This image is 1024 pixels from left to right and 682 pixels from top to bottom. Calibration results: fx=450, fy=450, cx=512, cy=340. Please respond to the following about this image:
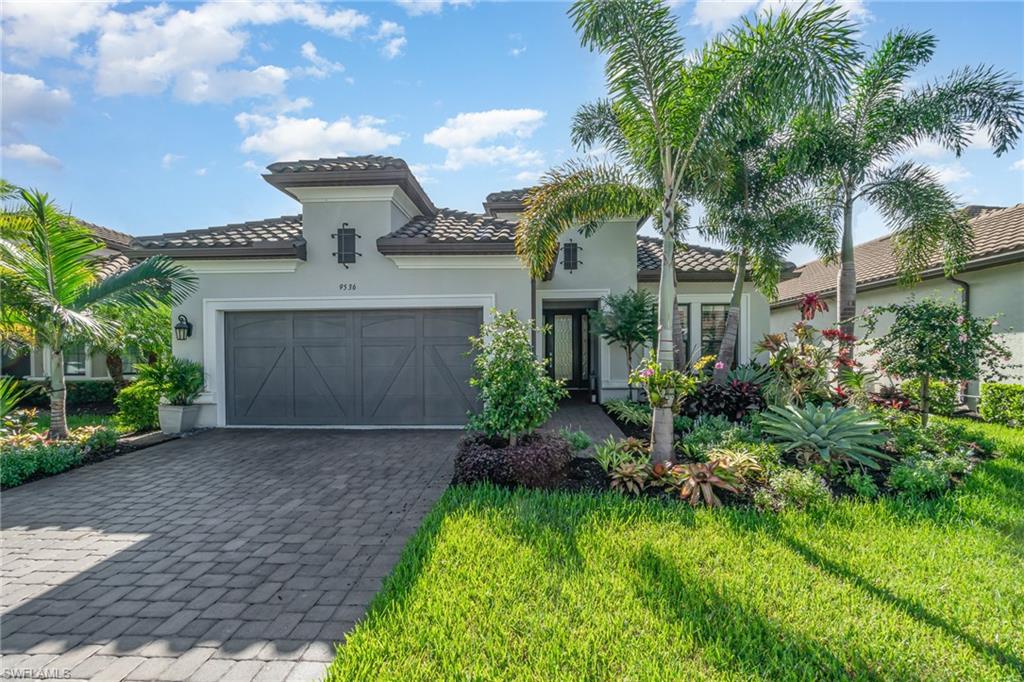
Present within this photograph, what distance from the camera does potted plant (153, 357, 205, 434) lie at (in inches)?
364

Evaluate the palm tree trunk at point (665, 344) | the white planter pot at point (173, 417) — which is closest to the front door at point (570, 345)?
the palm tree trunk at point (665, 344)

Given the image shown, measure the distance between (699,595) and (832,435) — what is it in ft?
13.6

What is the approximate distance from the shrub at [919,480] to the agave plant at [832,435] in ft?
0.92

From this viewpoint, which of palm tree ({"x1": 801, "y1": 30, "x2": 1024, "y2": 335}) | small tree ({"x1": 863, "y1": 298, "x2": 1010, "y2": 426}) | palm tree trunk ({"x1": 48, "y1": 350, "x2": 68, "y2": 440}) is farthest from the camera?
palm tree ({"x1": 801, "y1": 30, "x2": 1024, "y2": 335})

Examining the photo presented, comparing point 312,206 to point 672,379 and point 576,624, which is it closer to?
point 672,379

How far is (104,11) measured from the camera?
261 inches

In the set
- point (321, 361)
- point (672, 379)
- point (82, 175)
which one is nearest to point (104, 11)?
point (82, 175)

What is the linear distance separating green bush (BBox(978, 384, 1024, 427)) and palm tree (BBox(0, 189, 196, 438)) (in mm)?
16527

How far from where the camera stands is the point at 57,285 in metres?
7.23

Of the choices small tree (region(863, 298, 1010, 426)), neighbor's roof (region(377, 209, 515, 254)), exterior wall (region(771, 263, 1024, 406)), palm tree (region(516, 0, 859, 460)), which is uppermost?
palm tree (region(516, 0, 859, 460))

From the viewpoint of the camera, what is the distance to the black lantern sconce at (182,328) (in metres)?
9.64

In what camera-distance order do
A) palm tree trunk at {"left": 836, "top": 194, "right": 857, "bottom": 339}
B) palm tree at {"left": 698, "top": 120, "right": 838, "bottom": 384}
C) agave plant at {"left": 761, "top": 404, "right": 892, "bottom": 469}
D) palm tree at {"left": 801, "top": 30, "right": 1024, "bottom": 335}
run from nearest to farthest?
agave plant at {"left": 761, "top": 404, "right": 892, "bottom": 469}
palm tree at {"left": 801, "top": 30, "right": 1024, "bottom": 335}
palm tree trunk at {"left": 836, "top": 194, "right": 857, "bottom": 339}
palm tree at {"left": 698, "top": 120, "right": 838, "bottom": 384}

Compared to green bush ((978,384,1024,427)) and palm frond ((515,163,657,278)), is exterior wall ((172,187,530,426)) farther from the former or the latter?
green bush ((978,384,1024,427))

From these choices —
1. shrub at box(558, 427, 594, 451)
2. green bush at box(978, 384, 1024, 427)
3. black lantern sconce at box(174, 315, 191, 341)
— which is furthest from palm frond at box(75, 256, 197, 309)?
green bush at box(978, 384, 1024, 427)
